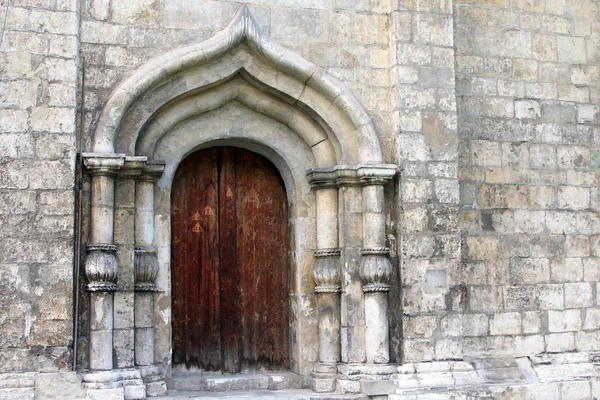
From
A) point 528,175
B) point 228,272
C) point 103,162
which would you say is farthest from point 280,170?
point 528,175

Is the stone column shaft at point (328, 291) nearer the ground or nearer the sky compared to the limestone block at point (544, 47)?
nearer the ground

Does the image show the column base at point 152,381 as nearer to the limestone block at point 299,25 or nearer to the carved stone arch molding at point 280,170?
the carved stone arch molding at point 280,170

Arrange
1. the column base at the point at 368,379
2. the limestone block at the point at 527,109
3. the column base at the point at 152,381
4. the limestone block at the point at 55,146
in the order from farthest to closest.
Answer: the limestone block at the point at 527,109, the column base at the point at 368,379, the column base at the point at 152,381, the limestone block at the point at 55,146

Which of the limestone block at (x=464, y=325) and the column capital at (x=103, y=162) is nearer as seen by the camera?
the column capital at (x=103, y=162)

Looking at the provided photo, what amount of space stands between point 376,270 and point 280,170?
1273 millimetres

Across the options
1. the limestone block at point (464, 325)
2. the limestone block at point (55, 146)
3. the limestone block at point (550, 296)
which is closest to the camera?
the limestone block at point (55, 146)

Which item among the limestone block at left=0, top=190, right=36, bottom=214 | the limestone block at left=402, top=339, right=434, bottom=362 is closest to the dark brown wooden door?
the limestone block at left=402, top=339, right=434, bottom=362

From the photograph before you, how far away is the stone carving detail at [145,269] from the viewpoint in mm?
6293

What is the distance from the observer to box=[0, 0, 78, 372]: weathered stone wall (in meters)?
5.73

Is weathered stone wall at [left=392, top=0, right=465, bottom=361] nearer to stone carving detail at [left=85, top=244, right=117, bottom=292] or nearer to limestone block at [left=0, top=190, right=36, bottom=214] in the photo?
stone carving detail at [left=85, top=244, right=117, bottom=292]

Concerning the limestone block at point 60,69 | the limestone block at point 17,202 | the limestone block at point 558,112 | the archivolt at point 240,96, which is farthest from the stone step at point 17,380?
the limestone block at point 558,112

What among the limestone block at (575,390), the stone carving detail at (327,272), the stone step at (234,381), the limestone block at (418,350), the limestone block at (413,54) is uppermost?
the limestone block at (413,54)

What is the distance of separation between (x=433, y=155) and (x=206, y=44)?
203 cm

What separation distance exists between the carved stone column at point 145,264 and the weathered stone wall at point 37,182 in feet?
1.99
